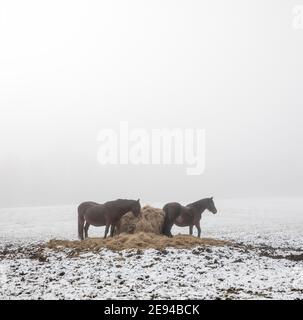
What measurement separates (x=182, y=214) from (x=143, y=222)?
4388 millimetres

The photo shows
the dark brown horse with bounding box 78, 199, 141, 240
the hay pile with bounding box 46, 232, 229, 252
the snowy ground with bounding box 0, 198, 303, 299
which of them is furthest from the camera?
the dark brown horse with bounding box 78, 199, 141, 240

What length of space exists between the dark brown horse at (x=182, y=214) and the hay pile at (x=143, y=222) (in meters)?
0.54

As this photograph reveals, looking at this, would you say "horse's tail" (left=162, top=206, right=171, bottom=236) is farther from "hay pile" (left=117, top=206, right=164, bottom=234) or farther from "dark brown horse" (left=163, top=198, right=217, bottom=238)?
"hay pile" (left=117, top=206, right=164, bottom=234)

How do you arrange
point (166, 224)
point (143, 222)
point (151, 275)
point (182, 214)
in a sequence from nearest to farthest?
1. point (151, 275)
2. point (143, 222)
3. point (166, 224)
4. point (182, 214)

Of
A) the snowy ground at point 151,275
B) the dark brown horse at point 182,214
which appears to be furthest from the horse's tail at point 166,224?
the snowy ground at point 151,275

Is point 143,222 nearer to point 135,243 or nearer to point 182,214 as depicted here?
point 135,243

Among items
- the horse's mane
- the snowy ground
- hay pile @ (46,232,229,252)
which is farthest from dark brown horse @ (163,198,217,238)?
the snowy ground

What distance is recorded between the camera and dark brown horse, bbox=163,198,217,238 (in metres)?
22.1

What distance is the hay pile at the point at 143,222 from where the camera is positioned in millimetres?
20844

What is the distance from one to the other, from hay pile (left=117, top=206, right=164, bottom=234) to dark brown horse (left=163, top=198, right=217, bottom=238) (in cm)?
54

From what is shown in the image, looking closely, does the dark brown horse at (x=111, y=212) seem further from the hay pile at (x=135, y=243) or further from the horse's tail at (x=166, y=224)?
the horse's tail at (x=166, y=224)

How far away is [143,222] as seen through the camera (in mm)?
20938

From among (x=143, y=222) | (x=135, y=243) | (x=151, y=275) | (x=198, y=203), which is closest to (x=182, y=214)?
(x=198, y=203)
